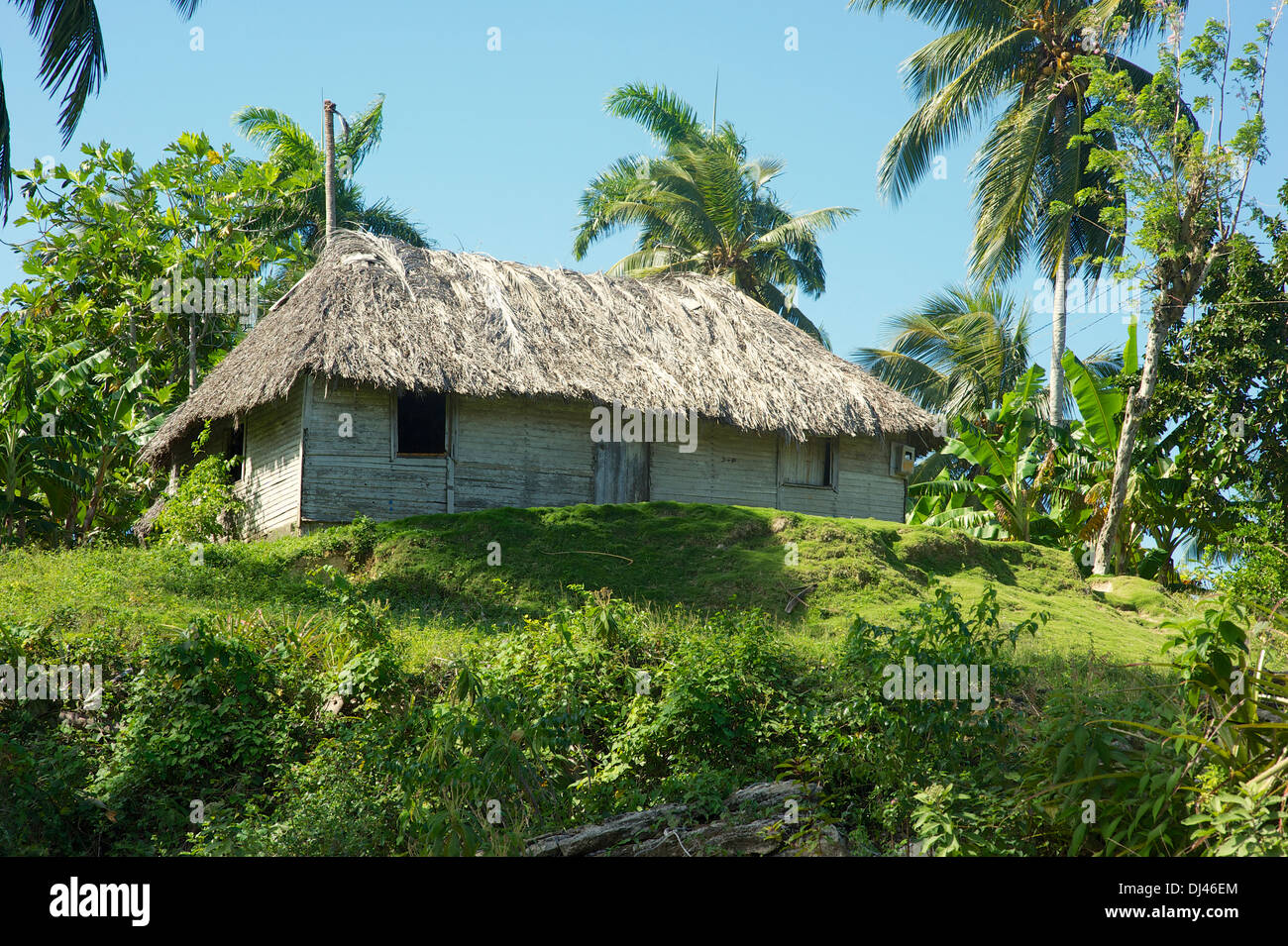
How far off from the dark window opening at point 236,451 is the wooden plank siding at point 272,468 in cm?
57

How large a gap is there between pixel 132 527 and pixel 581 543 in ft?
30.3

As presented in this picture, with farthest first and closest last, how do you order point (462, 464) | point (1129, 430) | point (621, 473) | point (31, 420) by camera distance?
point (621, 473) < point (1129, 430) < point (462, 464) < point (31, 420)

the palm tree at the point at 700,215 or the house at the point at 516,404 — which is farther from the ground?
the palm tree at the point at 700,215

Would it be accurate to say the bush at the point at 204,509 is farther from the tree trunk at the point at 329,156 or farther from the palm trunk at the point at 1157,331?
the palm trunk at the point at 1157,331

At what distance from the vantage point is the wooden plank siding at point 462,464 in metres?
14.8

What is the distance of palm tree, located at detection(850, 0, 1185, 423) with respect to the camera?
20.8 m

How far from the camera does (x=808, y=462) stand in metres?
17.9

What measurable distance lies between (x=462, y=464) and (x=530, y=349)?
1880mm

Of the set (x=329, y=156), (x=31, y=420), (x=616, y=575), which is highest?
(x=329, y=156)

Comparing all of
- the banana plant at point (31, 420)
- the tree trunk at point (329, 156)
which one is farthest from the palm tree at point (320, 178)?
the banana plant at point (31, 420)

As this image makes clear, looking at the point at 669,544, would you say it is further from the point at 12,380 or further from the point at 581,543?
the point at 12,380

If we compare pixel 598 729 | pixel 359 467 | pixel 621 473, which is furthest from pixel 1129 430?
pixel 359 467

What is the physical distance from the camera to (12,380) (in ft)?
48.3

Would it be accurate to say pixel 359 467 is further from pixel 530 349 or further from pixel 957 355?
pixel 957 355
